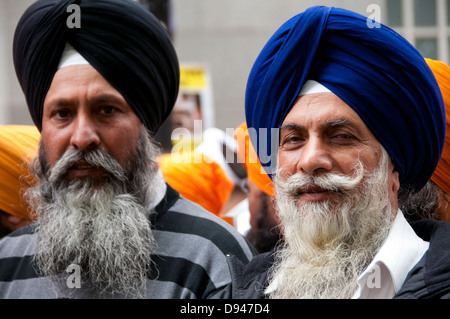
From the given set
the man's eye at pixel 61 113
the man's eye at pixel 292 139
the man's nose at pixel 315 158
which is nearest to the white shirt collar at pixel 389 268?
the man's nose at pixel 315 158

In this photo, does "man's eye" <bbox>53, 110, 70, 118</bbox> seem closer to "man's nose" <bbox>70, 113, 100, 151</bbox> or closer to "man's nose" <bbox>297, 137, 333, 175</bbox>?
"man's nose" <bbox>70, 113, 100, 151</bbox>

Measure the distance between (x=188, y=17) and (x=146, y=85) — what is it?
791 centimetres

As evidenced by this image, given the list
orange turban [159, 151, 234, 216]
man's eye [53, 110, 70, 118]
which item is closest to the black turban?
man's eye [53, 110, 70, 118]

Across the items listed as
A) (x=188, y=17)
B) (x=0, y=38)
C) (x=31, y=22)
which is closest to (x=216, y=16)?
(x=188, y=17)

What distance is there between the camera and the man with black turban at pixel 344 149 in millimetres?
2715

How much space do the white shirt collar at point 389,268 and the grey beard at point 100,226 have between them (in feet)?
3.51

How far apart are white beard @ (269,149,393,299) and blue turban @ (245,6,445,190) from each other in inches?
5.4

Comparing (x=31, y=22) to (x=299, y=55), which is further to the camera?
(x=31, y=22)

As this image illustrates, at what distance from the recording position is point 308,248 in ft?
9.16

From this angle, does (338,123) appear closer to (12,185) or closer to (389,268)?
(389,268)

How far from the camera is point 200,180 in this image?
5.69m

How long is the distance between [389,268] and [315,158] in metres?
0.49

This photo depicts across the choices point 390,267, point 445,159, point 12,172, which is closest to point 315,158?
point 390,267

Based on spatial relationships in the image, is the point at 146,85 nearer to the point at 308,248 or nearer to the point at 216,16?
the point at 308,248
